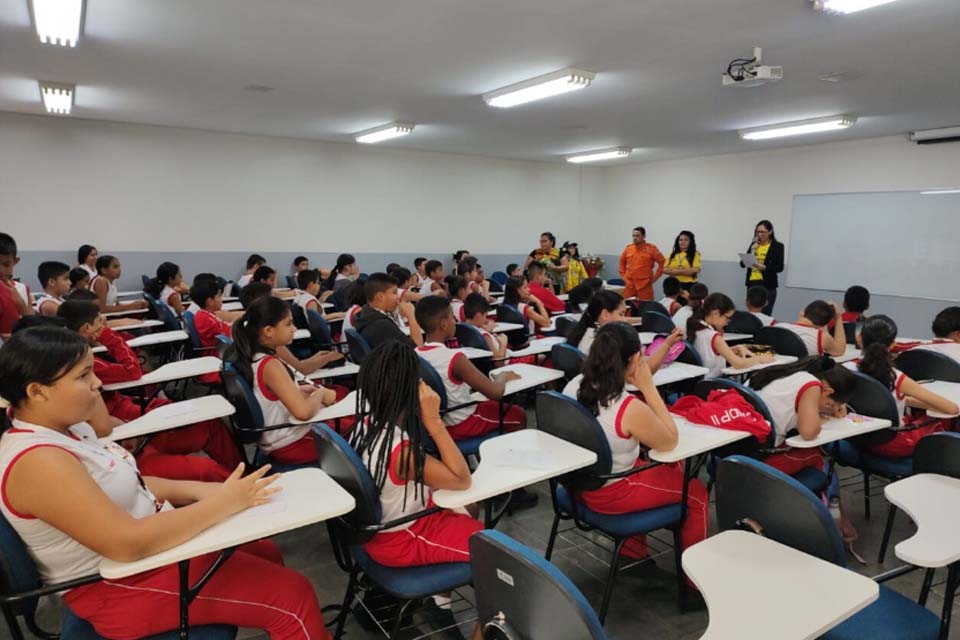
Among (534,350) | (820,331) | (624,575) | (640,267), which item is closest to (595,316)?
(534,350)

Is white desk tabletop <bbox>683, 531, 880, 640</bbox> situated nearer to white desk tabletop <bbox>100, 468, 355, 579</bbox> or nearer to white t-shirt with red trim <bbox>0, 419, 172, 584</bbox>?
white desk tabletop <bbox>100, 468, 355, 579</bbox>

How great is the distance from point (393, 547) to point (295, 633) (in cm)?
37

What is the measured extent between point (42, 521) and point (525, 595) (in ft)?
3.76

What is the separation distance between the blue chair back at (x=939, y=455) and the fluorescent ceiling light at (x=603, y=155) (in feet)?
24.9

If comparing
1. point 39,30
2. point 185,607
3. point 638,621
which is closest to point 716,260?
point 638,621

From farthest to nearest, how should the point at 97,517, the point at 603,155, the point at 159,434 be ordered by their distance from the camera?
the point at 603,155 → the point at 159,434 → the point at 97,517

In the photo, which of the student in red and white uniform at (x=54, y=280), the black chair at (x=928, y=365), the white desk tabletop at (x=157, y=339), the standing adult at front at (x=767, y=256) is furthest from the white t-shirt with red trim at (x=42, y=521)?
the standing adult at front at (x=767, y=256)

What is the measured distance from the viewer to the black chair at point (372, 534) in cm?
180

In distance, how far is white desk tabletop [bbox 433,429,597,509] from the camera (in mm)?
1861

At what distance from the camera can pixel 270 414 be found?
107 inches

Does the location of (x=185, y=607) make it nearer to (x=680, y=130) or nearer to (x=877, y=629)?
(x=877, y=629)

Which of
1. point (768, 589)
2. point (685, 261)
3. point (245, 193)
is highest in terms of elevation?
point (245, 193)

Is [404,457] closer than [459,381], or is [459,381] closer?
[404,457]

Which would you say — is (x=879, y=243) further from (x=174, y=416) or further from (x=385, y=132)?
(x=174, y=416)
